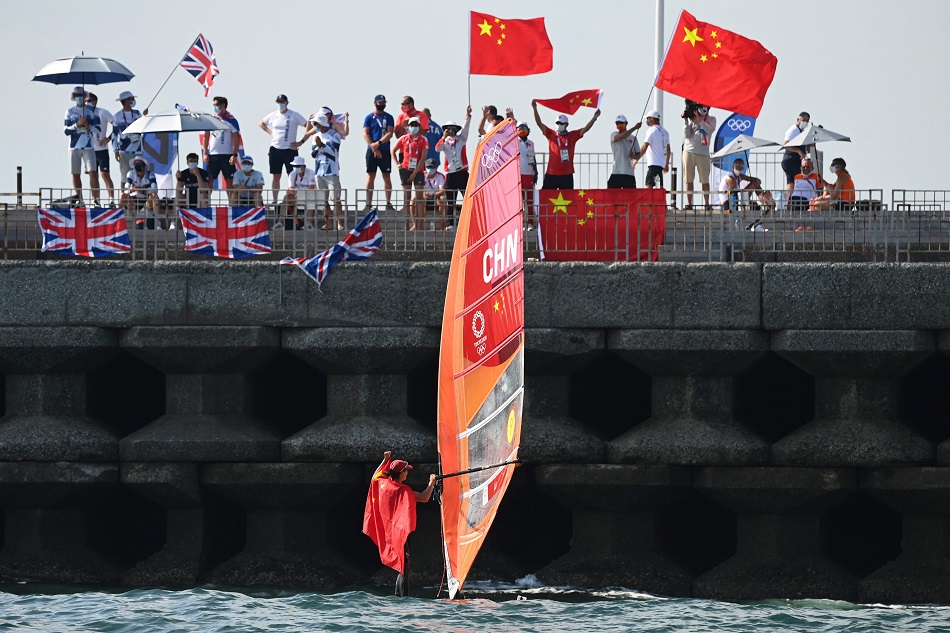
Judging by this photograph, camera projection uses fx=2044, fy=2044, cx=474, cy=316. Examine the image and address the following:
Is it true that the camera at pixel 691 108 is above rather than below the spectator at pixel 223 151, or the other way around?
above

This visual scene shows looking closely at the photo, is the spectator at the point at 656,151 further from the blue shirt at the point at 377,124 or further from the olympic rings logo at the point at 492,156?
the olympic rings logo at the point at 492,156

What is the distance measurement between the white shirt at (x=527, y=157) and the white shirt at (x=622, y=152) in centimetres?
111

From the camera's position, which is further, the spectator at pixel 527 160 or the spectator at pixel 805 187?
the spectator at pixel 527 160

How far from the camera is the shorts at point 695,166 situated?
2548 centimetres

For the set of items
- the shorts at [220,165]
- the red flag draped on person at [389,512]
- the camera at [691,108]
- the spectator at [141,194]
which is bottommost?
the red flag draped on person at [389,512]

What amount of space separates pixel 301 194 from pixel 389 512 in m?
6.94

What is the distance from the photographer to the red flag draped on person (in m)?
17.6

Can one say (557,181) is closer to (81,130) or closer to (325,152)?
(325,152)

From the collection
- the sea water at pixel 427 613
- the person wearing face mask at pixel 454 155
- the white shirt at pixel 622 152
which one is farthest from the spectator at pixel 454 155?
the sea water at pixel 427 613

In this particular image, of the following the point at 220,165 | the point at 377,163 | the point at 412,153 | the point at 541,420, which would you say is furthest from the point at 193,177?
the point at 541,420

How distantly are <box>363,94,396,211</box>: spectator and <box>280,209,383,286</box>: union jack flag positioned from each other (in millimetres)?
4513

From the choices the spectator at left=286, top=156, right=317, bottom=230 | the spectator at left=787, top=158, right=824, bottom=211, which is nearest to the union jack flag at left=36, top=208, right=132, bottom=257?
the spectator at left=286, top=156, right=317, bottom=230

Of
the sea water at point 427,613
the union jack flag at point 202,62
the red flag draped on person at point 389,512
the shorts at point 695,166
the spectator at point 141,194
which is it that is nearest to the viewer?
the sea water at point 427,613

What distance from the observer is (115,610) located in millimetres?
18078
